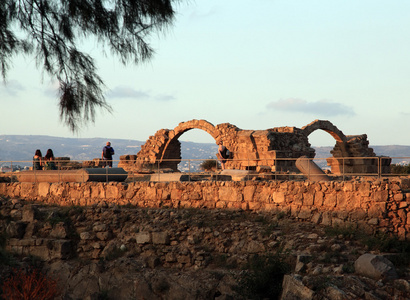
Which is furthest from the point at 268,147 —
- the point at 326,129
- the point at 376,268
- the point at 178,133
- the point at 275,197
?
the point at 376,268

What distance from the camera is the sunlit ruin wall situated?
837 inches

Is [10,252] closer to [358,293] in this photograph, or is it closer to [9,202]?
[9,202]

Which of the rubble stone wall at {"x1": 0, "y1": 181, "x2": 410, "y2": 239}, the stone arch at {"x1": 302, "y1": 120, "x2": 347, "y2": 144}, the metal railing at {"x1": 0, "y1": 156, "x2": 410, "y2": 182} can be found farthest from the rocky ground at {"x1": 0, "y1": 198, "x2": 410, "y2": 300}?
the stone arch at {"x1": 302, "y1": 120, "x2": 347, "y2": 144}

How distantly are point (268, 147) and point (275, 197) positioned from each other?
9.88 m

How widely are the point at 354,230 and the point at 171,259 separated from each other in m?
3.71

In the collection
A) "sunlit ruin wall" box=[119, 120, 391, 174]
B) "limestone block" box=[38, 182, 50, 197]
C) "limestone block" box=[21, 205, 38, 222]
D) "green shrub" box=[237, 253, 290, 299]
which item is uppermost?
"sunlit ruin wall" box=[119, 120, 391, 174]

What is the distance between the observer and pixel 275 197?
11477 millimetres

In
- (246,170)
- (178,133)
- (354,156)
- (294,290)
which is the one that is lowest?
(294,290)

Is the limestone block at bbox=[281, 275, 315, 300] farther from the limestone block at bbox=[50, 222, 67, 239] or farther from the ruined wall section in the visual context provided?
the ruined wall section

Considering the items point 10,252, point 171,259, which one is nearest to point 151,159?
point 10,252

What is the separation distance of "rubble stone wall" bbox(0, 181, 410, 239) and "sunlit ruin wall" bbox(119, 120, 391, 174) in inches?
226

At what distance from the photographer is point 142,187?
13180 millimetres

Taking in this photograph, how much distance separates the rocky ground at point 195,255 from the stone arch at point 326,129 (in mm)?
12811

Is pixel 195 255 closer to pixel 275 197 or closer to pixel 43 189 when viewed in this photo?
pixel 275 197
